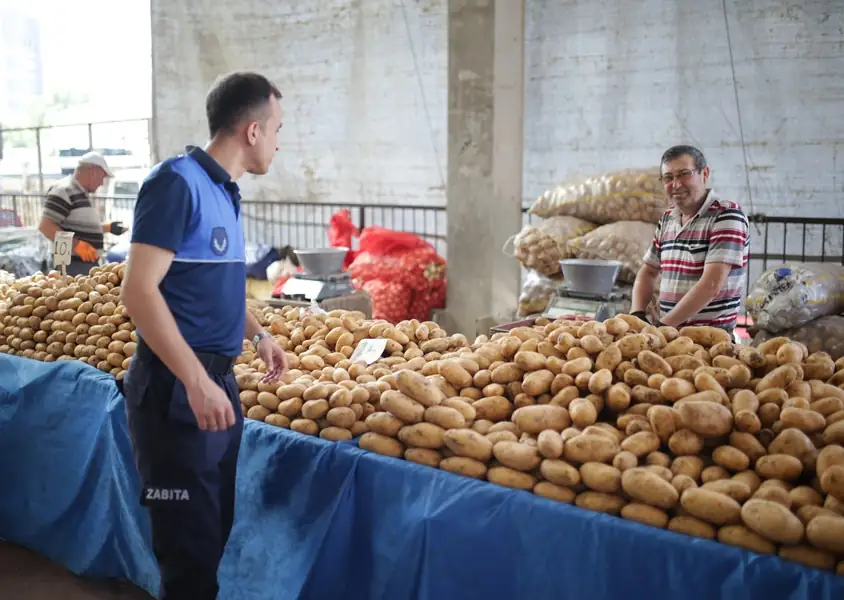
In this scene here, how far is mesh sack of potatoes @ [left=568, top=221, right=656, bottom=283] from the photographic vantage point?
443cm

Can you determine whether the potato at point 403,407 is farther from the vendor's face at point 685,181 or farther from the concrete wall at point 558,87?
the concrete wall at point 558,87

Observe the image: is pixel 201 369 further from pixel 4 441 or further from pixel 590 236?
pixel 590 236

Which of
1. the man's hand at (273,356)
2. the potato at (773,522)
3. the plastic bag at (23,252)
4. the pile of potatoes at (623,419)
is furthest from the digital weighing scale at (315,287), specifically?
the plastic bag at (23,252)

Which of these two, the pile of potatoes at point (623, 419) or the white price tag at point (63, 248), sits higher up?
the white price tag at point (63, 248)

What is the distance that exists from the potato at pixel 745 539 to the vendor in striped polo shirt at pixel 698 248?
168 centimetres

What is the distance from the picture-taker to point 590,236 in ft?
15.1

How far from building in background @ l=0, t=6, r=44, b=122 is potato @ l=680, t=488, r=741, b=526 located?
14.6 meters

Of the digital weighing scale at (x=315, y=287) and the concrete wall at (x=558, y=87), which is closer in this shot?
the digital weighing scale at (x=315, y=287)

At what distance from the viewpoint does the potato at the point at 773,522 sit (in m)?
1.40

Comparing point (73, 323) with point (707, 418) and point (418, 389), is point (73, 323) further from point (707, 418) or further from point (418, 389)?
point (707, 418)

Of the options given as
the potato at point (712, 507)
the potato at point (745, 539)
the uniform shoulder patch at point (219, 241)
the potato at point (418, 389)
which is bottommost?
the potato at point (745, 539)

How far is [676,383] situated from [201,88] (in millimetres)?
8334

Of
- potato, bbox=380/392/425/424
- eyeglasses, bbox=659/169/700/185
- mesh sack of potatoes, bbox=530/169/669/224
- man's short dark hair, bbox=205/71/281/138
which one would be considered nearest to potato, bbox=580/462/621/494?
potato, bbox=380/392/425/424

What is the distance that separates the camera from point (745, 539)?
146 cm
